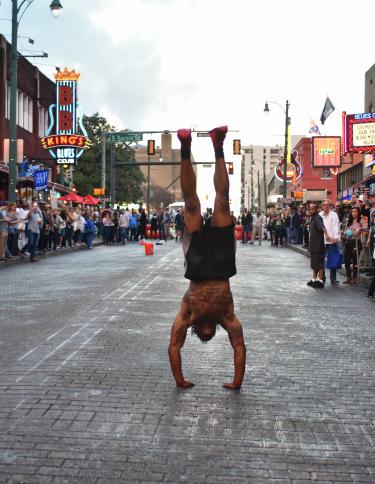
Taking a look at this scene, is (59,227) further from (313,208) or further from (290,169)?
(290,169)

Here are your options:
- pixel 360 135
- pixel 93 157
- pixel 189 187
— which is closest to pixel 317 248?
pixel 189 187

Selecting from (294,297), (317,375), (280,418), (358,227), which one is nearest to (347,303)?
(294,297)

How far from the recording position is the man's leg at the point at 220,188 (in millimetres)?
5383

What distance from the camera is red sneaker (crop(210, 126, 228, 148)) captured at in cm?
528

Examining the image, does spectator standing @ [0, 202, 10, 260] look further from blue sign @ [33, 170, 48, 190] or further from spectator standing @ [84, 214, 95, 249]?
spectator standing @ [84, 214, 95, 249]

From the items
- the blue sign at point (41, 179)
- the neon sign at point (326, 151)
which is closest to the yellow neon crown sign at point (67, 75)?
the blue sign at point (41, 179)

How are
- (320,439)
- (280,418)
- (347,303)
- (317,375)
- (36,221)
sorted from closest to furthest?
(320,439) → (280,418) → (317,375) → (347,303) → (36,221)

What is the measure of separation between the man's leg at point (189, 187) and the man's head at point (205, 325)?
0.74 meters

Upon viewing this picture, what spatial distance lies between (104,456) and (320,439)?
1493 millimetres

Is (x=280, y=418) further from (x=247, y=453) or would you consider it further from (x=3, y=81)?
(x=3, y=81)

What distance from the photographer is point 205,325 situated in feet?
18.2

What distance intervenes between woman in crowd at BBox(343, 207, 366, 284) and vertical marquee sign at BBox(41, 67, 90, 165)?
878 inches

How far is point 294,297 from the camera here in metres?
12.3

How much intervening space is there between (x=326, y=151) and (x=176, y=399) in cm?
4523
